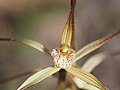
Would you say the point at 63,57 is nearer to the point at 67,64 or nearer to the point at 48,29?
the point at 67,64

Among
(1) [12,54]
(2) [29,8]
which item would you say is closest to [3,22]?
(2) [29,8]

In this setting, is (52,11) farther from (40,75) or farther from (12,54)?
(40,75)

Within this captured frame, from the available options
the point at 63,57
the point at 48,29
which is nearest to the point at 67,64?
the point at 63,57

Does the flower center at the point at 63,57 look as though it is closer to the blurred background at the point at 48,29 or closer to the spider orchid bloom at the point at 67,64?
the spider orchid bloom at the point at 67,64

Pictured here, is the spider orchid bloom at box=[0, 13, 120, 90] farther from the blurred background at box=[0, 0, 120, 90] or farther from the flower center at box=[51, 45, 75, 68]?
the blurred background at box=[0, 0, 120, 90]

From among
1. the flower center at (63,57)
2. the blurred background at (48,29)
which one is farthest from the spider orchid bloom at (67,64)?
the blurred background at (48,29)

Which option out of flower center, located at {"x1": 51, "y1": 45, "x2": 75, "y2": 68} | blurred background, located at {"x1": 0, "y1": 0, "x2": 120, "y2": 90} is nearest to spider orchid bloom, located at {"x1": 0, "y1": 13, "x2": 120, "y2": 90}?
flower center, located at {"x1": 51, "y1": 45, "x2": 75, "y2": 68}
